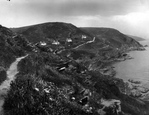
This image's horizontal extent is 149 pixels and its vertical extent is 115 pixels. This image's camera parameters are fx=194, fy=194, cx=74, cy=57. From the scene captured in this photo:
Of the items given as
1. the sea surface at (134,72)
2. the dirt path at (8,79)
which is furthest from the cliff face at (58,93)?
the sea surface at (134,72)

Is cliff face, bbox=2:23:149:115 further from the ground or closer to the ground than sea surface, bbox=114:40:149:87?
further from the ground

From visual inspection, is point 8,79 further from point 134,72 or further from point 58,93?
point 134,72

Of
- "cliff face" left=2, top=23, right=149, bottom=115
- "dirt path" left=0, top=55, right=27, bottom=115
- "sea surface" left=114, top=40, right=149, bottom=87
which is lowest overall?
"sea surface" left=114, top=40, right=149, bottom=87

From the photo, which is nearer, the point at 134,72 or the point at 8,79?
the point at 8,79

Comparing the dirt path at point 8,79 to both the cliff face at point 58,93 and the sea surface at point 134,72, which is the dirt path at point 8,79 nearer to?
the cliff face at point 58,93

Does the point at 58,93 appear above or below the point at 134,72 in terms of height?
above

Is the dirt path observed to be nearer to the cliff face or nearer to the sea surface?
the cliff face

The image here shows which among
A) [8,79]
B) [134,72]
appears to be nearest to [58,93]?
[8,79]

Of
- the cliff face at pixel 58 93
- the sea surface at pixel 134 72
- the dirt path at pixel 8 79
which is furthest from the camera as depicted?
the sea surface at pixel 134 72

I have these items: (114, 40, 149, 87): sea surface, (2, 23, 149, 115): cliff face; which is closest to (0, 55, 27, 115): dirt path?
(2, 23, 149, 115): cliff face

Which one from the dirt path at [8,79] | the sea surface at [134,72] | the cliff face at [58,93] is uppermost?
the dirt path at [8,79]

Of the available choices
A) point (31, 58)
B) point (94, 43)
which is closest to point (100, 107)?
point (31, 58)

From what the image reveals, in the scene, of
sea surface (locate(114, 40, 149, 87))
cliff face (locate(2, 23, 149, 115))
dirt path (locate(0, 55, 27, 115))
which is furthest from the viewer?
sea surface (locate(114, 40, 149, 87))
